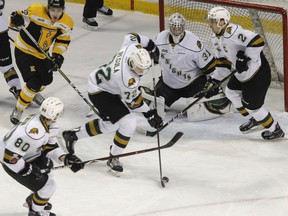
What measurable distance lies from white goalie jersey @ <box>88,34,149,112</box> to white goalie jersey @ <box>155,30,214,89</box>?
842mm

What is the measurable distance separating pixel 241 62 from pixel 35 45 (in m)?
1.36

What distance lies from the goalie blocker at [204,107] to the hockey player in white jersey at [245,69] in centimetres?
26

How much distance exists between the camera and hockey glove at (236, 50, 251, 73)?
5.27m

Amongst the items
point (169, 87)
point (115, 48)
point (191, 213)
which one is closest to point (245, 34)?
point (169, 87)

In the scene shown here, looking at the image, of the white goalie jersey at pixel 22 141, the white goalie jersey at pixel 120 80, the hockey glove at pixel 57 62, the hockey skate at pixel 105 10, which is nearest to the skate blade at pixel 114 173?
the white goalie jersey at pixel 120 80

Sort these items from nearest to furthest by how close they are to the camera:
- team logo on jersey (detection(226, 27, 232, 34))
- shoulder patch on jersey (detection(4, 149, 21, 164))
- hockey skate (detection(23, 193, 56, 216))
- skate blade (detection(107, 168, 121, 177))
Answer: shoulder patch on jersey (detection(4, 149, 21, 164))
hockey skate (detection(23, 193, 56, 216))
skate blade (detection(107, 168, 121, 177))
team logo on jersey (detection(226, 27, 232, 34))

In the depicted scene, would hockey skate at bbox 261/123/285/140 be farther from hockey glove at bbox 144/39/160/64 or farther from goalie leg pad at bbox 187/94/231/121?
hockey glove at bbox 144/39/160/64

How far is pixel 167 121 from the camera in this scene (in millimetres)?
5914

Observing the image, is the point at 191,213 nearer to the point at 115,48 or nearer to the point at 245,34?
Result: the point at 245,34

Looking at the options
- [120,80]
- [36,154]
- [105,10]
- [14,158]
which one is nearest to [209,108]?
[120,80]

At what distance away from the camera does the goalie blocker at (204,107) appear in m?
5.86

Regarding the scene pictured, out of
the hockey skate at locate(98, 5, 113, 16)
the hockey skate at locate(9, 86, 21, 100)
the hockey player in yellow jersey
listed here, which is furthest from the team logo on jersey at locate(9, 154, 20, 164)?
the hockey skate at locate(98, 5, 113, 16)

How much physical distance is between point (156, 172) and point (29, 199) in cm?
91

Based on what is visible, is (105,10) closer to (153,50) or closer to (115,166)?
(153,50)
